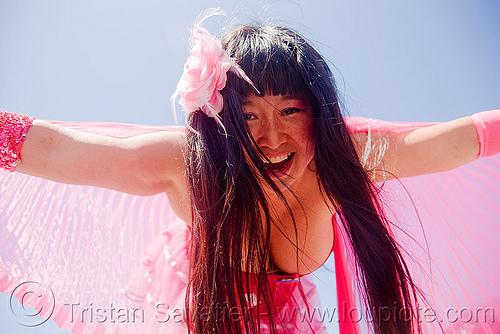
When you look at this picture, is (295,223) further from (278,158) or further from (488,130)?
(488,130)

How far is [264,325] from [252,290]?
169mm

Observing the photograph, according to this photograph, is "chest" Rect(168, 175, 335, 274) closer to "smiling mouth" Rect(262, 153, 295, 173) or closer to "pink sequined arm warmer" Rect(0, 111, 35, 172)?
"smiling mouth" Rect(262, 153, 295, 173)

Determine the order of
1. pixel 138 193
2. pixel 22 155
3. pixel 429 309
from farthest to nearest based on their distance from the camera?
pixel 429 309
pixel 138 193
pixel 22 155

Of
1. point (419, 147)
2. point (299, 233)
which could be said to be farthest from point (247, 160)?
point (419, 147)

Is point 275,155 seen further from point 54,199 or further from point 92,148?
point 54,199

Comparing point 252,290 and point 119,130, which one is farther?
point 119,130

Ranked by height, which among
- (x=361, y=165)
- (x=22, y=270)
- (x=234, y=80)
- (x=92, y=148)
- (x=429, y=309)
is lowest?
(x=429, y=309)

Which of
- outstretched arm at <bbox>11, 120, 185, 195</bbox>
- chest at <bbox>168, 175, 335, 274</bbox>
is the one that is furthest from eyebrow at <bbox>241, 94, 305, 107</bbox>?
chest at <bbox>168, 175, 335, 274</bbox>

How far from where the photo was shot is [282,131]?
1.35 m

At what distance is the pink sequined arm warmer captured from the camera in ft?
3.93

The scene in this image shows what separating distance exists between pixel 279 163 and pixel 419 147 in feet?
2.43

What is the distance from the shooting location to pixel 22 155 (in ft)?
4.03

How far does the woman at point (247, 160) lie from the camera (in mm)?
1281

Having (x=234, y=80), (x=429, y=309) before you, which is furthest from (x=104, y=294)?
(x=429, y=309)
